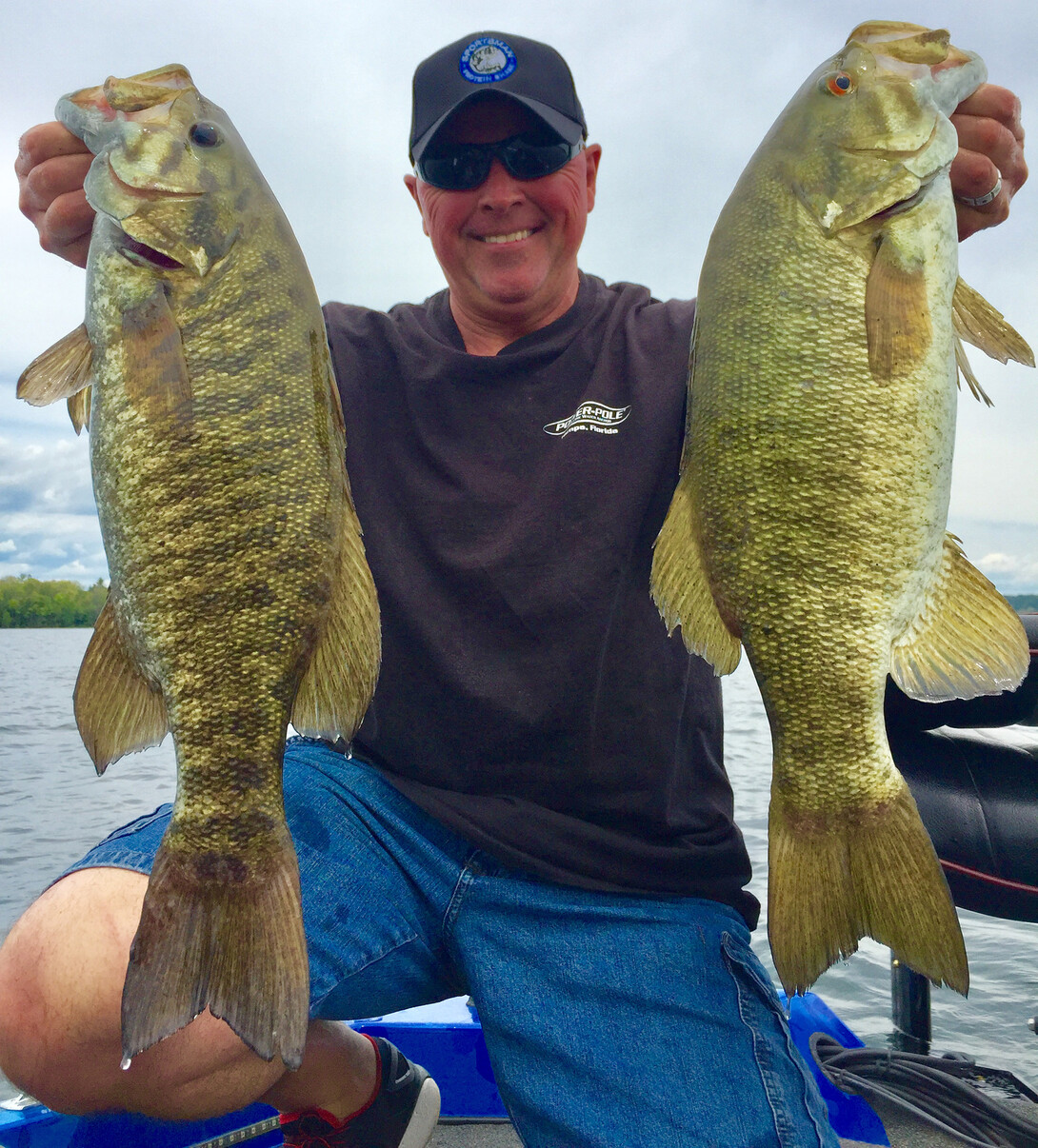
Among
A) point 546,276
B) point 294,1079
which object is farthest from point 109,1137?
point 546,276

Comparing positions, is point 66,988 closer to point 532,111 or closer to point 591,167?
point 532,111

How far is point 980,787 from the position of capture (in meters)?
2.63

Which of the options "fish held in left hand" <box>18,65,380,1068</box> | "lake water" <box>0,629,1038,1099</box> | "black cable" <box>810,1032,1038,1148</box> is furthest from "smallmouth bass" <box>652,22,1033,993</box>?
"lake water" <box>0,629,1038,1099</box>

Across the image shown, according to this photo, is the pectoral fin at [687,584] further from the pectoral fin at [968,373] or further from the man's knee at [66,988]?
the man's knee at [66,988]

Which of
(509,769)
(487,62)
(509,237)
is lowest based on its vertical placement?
(509,769)

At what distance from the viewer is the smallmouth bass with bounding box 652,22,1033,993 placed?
5.79 feet

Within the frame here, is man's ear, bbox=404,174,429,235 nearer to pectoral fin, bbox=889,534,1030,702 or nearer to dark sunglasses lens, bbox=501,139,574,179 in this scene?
dark sunglasses lens, bbox=501,139,574,179

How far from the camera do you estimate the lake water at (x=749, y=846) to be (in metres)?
5.10

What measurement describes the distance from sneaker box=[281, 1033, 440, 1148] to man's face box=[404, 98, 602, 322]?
2183mm

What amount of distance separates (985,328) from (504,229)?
1.40 m

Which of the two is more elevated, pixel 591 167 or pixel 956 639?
pixel 591 167

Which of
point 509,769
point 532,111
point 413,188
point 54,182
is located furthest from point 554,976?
point 413,188

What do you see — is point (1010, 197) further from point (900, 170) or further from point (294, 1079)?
point (294, 1079)

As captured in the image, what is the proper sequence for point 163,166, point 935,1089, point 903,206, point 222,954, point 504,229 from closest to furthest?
point 222,954
point 903,206
point 163,166
point 504,229
point 935,1089
